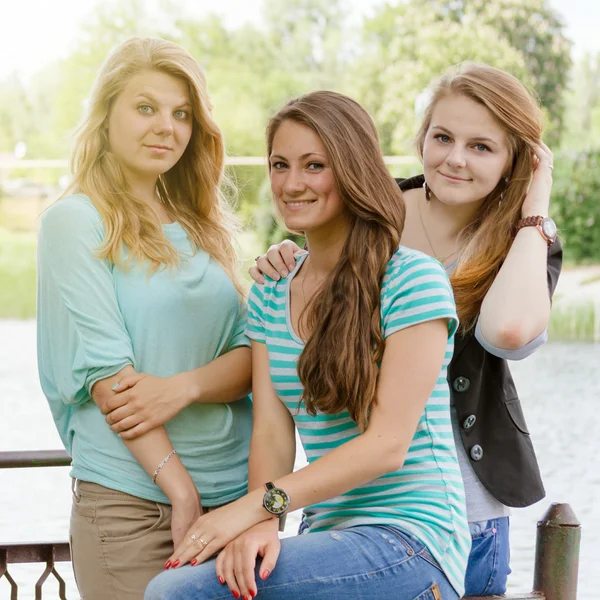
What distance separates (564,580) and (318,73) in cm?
2438

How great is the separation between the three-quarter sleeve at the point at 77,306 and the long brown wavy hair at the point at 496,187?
0.65m

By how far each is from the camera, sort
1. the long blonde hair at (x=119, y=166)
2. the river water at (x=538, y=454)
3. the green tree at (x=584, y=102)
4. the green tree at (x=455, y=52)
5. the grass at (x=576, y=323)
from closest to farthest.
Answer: the long blonde hair at (x=119, y=166), the river water at (x=538, y=454), the grass at (x=576, y=323), the green tree at (x=455, y=52), the green tree at (x=584, y=102)

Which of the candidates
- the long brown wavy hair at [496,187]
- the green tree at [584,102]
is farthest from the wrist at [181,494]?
the green tree at [584,102]

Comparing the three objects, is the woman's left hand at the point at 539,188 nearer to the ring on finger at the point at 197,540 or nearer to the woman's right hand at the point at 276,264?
the woman's right hand at the point at 276,264

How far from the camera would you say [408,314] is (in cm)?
171

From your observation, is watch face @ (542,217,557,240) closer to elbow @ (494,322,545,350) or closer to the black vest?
the black vest

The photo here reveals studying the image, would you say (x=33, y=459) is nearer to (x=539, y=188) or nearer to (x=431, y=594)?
(x=431, y=594)

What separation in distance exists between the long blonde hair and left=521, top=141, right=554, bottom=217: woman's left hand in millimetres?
600

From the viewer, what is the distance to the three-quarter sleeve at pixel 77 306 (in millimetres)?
1882

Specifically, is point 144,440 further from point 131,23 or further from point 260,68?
point 131,23

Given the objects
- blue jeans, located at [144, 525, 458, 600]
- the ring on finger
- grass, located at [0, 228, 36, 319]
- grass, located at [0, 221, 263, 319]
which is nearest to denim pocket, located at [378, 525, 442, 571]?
blue jeans, located at [144, 525, 458, 600]

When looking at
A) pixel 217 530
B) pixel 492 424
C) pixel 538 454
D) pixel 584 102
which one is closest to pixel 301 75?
pixel 584 102

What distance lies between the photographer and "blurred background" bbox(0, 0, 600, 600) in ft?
64.5

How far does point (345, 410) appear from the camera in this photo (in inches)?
69.1
